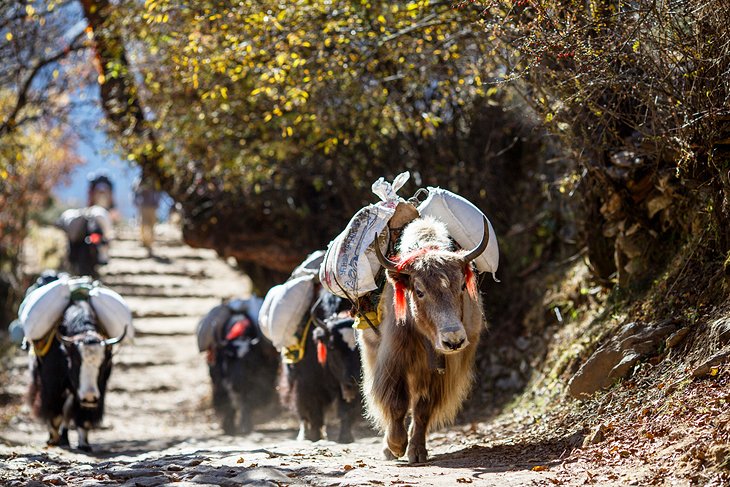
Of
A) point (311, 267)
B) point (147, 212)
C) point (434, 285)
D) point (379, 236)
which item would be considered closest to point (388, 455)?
point (434, 285)

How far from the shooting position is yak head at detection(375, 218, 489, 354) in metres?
4.99

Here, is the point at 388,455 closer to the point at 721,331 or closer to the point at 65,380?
the point at 721,331

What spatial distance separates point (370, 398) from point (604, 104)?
8.66 feet

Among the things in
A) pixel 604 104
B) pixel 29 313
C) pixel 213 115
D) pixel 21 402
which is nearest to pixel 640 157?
pixel 604 104

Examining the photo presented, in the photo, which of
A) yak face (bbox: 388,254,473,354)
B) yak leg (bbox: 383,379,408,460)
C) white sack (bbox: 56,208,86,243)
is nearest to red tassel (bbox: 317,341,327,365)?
yak leg (bbox: 383,379,408,460)

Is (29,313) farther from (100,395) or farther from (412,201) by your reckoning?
(412,201)

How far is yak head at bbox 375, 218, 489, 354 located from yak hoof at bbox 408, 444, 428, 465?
702mm

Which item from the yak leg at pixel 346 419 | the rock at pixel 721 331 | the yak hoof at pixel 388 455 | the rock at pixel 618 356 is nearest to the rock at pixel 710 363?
the rock at pixel 721 331

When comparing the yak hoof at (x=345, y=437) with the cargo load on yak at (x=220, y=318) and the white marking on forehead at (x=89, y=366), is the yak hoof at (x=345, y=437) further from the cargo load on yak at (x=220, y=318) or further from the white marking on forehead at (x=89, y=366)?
the cargo load on yak at (x=220, y=318)

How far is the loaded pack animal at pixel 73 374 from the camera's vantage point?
26.1 ft

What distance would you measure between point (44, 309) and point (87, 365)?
0.66m

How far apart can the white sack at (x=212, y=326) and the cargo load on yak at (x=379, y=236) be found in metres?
4.32

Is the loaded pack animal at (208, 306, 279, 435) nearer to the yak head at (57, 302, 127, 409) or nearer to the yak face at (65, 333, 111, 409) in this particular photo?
the yak head at (57, 302, 127, 409)

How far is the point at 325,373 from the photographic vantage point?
7754 mm
